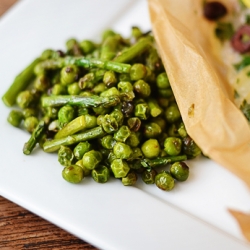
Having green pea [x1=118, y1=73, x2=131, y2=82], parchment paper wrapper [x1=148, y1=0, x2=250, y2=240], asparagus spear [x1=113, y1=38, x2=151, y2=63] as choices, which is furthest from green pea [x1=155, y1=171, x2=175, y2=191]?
asparagus spear [x1=113, y1=38, x2=151, y2=63]

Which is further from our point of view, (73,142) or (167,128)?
(167,128)

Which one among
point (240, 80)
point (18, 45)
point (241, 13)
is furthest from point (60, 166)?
point (241, 13)

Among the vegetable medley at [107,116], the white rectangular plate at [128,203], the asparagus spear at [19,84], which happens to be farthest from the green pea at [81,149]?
the asparagus spear at [19,84]

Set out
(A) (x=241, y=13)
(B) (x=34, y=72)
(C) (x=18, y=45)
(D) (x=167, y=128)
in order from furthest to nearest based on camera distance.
Result: (A) (x=241, y=13) → (C) (x=18, y=45) → (B) (x=34, y=72) → (D) (x=167, y=128)

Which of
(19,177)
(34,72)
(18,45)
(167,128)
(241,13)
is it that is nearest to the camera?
(19,177)

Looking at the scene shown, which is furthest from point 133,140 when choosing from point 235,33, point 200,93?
point 235,33

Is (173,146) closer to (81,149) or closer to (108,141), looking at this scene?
(108,141)

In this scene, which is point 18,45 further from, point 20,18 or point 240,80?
point 240,80
